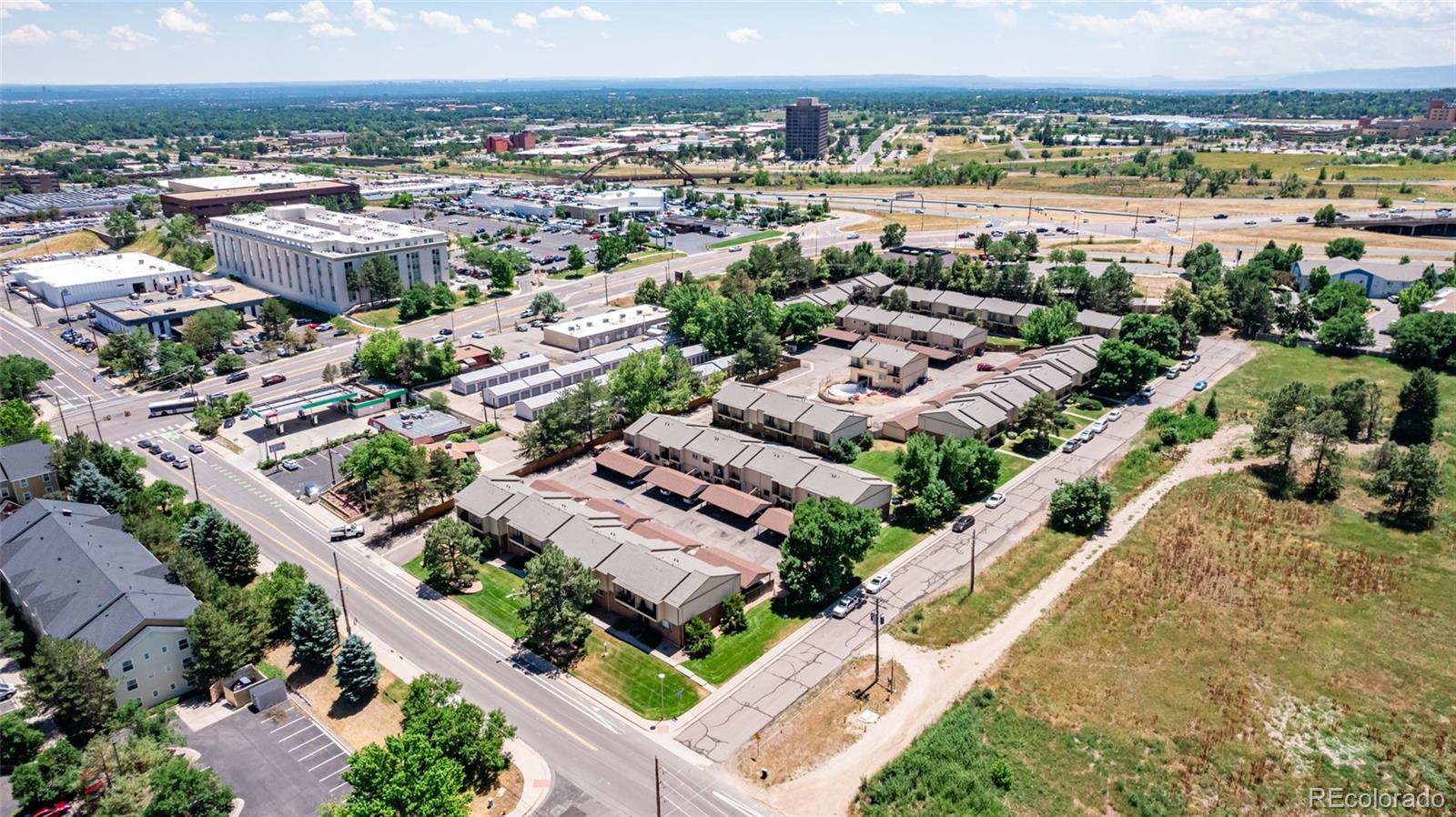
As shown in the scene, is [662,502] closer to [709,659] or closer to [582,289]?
[709,659]

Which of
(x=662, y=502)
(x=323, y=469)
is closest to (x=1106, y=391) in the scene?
(x=662, y=502)

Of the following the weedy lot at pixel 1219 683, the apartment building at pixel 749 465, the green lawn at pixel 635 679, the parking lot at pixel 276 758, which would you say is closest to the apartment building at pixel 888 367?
the apartment building at pixel 749 465

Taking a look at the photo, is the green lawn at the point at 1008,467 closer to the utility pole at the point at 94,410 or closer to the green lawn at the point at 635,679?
the green lawn at the point at 635,679

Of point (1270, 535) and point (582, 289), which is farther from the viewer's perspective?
point (582, 289)

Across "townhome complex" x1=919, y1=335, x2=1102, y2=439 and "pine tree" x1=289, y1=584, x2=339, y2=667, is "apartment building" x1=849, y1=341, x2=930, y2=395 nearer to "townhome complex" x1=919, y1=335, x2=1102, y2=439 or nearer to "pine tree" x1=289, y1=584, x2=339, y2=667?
"townhome complex" x1=919, y1=335, x2=1102, y2=439

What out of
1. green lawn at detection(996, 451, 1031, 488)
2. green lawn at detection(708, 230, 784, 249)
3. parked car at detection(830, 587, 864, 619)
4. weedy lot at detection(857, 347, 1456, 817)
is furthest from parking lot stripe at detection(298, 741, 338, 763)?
green lawn at detection(708, 230, 784, 249)

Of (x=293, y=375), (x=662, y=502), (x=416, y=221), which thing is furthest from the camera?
(x=416, y=221)

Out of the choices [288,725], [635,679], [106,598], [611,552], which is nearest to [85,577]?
[106,598]
